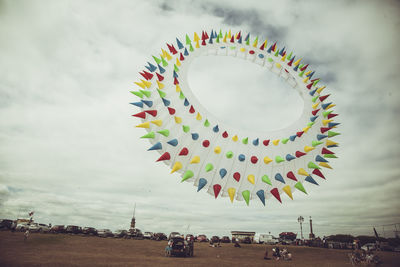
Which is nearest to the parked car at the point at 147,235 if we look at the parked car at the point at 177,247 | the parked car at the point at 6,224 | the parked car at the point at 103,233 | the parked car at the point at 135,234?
the parked car at the point at 135,234

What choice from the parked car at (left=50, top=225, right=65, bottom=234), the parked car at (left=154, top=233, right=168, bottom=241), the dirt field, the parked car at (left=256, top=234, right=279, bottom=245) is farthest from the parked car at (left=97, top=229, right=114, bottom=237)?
the parked car at (left=256, top=234, right=279, bottom=245)

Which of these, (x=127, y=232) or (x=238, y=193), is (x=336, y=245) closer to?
(x=127, y=232)

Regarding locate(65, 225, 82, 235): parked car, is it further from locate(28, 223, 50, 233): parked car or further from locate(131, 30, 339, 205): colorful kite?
locate(131, 30, 339, 205): colorful kite

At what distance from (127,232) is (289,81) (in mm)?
41807

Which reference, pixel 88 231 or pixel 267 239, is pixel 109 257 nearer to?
pixel 88 231

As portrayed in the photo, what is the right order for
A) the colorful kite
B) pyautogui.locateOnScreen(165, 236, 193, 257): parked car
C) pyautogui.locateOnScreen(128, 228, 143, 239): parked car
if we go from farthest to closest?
pyautogui.locateOnScreen(128, 228, 143, 239): parked car → pyautogui.locateOnScreen(165, 236, 193, 257): parked car → the colorful kite

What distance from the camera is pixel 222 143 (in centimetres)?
785

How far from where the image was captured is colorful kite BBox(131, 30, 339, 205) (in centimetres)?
747

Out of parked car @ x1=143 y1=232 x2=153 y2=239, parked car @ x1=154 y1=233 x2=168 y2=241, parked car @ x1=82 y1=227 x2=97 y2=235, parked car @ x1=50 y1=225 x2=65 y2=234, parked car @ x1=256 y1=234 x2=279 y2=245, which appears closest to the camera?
parked car @ x1=50 y1=225 x2=65 y2=234

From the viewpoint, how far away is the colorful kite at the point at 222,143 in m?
7.47

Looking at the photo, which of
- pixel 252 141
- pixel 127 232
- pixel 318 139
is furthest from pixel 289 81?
pixel 127 232

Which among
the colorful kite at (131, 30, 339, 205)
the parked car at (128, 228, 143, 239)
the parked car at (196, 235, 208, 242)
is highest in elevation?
the colorful kite at (131, 30, 339, 205)

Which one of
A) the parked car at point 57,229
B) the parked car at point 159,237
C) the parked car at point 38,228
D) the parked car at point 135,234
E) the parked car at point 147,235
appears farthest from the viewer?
the parked car at point 147,235

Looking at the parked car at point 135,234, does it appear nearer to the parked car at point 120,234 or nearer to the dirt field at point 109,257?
the parked car at point 120,234
